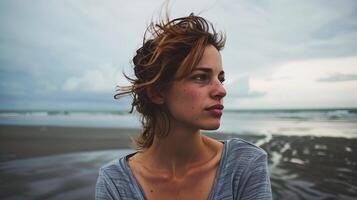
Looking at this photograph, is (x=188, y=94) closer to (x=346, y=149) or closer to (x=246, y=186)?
(x=246, y=186)

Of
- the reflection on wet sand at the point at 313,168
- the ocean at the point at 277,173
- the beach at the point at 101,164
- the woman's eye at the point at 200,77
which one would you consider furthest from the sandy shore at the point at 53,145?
the woman's eye at the point at 200,77

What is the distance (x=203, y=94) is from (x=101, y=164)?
18.4 feet

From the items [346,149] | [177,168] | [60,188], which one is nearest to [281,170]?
[346,149]

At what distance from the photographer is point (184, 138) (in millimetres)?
2121

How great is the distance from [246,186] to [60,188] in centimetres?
400

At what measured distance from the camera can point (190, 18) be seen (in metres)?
2.11

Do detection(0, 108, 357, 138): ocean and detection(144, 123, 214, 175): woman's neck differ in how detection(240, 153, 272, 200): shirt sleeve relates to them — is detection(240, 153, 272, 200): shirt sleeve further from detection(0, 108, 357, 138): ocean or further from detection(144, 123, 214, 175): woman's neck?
detection(0, 108, 357, 138): ocean

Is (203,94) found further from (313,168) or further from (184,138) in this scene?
(313,168)

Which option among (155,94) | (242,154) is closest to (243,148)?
(242,154)

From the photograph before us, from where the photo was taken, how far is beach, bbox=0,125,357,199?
5.00 metres

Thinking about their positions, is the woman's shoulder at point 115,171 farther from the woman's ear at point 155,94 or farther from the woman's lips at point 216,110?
the woman's lips at point 216,110

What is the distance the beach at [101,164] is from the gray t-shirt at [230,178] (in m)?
2.99

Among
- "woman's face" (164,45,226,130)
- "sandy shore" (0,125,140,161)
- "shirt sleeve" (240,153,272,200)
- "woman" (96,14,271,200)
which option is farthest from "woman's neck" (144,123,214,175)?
"sandy shore" (0,125,140,161)

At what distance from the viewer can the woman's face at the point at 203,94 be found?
6.25ft
